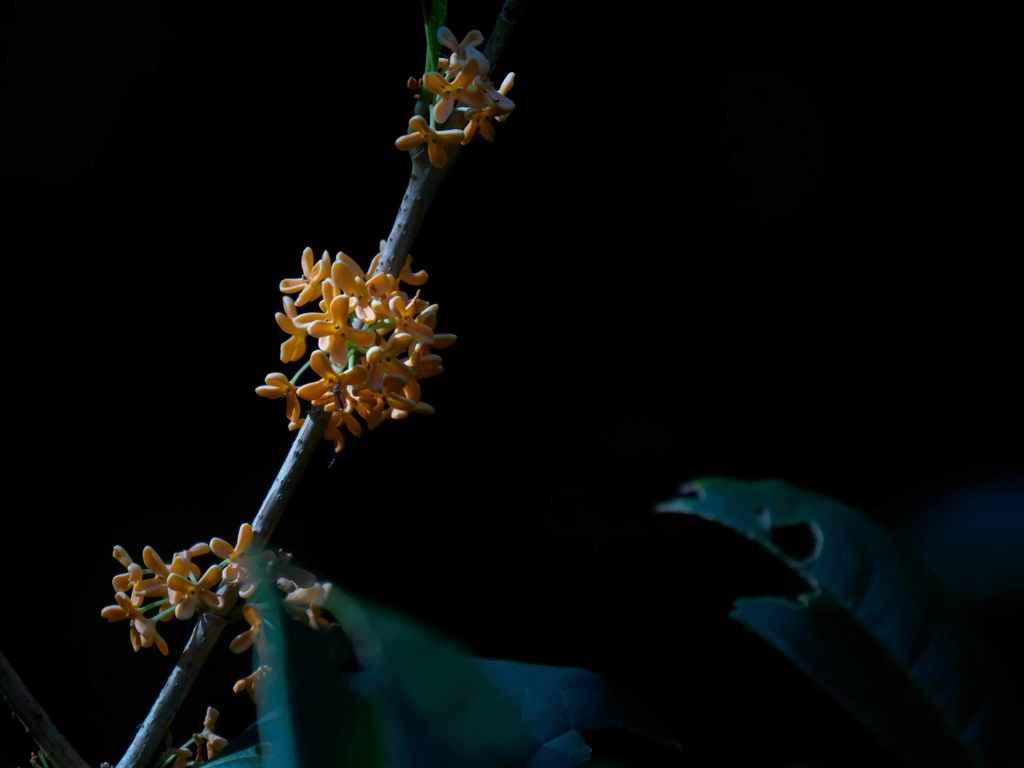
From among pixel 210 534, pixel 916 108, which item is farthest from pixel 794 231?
pixel 210 534

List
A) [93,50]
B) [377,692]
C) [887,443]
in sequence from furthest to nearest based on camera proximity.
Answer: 1. [887,443]
2. [93,50]
3. [377,692]

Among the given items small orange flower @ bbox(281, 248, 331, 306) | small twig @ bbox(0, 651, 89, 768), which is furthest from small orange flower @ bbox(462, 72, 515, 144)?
small twig @ bbox(0, 651, 89, 768)

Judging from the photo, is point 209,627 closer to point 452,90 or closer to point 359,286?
point 359,286

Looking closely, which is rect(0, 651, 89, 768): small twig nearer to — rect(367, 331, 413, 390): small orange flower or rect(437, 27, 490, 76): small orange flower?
rect(367, 331, 413, 390): small orange flower

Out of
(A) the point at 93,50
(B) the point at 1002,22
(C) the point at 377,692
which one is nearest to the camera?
(C) the point at 377,692

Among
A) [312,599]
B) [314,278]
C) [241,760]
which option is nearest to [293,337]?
[314,278]

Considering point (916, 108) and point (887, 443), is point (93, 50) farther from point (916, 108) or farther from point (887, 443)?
point (887, 443)

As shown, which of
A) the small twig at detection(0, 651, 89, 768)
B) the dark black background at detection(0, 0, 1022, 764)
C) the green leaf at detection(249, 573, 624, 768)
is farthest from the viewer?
the dark black background at detection(0, 0, 1022, 764)
